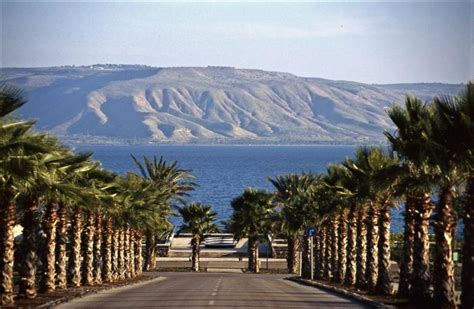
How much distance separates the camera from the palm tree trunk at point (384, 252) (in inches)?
1576

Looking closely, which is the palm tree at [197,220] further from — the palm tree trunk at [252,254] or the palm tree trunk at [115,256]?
the palm tree trunk at [115,256]

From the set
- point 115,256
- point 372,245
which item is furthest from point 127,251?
point 372,245


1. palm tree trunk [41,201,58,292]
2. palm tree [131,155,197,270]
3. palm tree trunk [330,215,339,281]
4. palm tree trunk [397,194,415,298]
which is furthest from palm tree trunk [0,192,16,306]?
palm tree [131,155,197,270]

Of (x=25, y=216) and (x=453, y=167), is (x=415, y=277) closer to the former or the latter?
(x=453, y=167)

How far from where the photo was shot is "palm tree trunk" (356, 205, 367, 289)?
48375 mm

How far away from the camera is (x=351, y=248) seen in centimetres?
5269

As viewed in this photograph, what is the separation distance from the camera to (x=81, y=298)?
123 ft

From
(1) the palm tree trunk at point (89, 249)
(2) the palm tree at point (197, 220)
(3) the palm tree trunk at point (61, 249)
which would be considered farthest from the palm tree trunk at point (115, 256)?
(2) the palm tree at point (197, 220)

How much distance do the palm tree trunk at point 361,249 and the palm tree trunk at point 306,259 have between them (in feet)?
54.1

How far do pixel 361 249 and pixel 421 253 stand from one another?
50.7 ft

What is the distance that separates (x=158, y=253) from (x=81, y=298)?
218 feet

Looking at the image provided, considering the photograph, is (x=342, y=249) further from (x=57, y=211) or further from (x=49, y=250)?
(x=49, y=250)

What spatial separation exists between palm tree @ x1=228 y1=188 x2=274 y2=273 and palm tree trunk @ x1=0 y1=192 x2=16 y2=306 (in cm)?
5137

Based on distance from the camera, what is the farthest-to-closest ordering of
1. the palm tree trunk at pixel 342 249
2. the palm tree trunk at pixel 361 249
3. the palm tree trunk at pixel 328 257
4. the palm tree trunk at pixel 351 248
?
the palm tree trunk at pixel 328 257, the palm tree trunk at pixel 342 249, the palm tree trunk at pixel 351 248, the palm tree trunk at pixel 361 249
